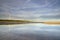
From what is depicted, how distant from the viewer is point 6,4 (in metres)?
1.32

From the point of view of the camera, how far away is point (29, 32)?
1.30m

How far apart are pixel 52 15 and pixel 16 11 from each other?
499 millimetres

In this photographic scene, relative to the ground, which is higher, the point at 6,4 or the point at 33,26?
the point at 6,4

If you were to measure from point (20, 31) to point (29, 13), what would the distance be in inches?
11.0

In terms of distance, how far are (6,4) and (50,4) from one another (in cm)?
61

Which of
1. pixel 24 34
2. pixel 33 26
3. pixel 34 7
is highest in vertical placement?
pixel 34 7

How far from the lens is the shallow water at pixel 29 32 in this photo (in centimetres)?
128

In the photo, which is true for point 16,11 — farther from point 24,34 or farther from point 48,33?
point 48,33

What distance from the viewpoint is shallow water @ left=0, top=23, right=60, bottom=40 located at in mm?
1276

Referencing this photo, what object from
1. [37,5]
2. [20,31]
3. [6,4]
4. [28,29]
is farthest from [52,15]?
[6,4]

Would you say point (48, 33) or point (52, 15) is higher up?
point (52, 15)

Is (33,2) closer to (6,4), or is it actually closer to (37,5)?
(37,5)

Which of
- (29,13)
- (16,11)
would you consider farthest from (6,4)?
(29,13)

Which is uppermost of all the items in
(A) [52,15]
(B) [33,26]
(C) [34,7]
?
(C) [34,7]
